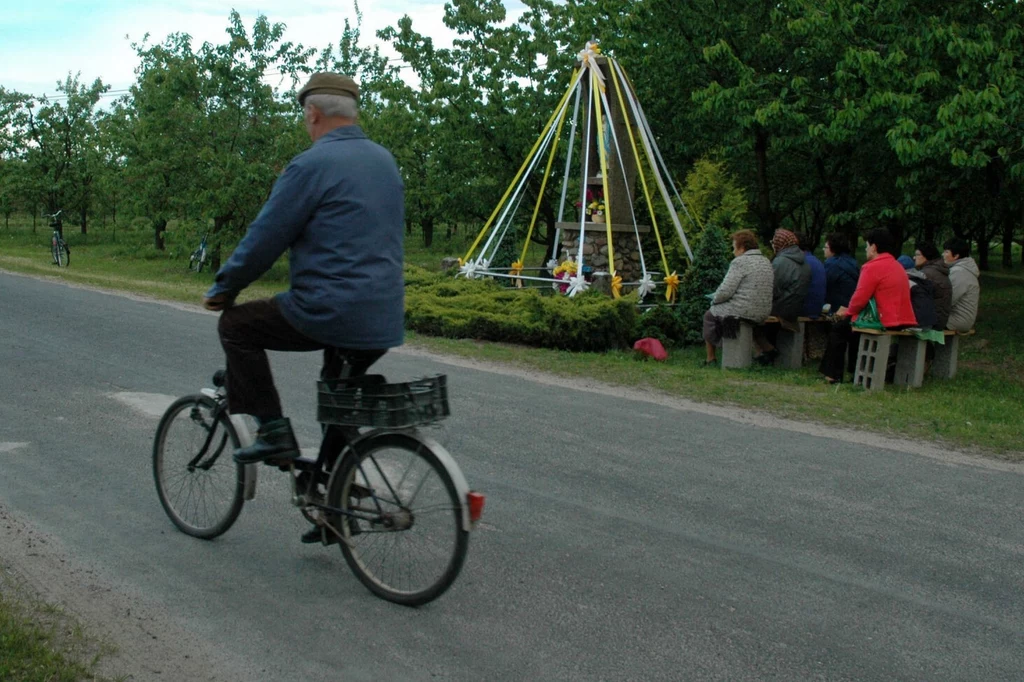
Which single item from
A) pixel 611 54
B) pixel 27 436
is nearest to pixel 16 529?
pixel 27 436

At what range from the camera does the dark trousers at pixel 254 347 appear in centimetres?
450

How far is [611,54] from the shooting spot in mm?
21453

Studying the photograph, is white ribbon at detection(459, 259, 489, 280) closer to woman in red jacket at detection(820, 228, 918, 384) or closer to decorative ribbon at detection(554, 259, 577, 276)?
decorative ribbon at detection(554, 259, 577, 276)

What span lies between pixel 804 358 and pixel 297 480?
9521mm

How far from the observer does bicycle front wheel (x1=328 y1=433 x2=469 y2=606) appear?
4316 millimetres

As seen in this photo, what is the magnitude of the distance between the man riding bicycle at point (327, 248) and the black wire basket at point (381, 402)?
0.18m

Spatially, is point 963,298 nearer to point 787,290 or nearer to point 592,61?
point 787,290

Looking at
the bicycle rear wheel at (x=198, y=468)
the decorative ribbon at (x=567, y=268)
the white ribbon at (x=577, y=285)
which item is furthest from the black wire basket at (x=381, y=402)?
the decorative ribbon at (x=567, y=268)

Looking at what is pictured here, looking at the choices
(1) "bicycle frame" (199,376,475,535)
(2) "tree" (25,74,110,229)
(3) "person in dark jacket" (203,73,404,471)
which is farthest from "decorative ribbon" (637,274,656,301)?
(2) "tree" (25,74,110,229)

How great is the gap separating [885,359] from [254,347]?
781 cm

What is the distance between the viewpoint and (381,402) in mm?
4336

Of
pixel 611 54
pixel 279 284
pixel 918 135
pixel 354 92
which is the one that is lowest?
pixel 279 284

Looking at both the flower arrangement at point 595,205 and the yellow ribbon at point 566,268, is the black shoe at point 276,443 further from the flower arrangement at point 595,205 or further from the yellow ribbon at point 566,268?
the flower arrangement at point 595,205

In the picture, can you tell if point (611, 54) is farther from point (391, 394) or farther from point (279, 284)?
point (391, 394)
